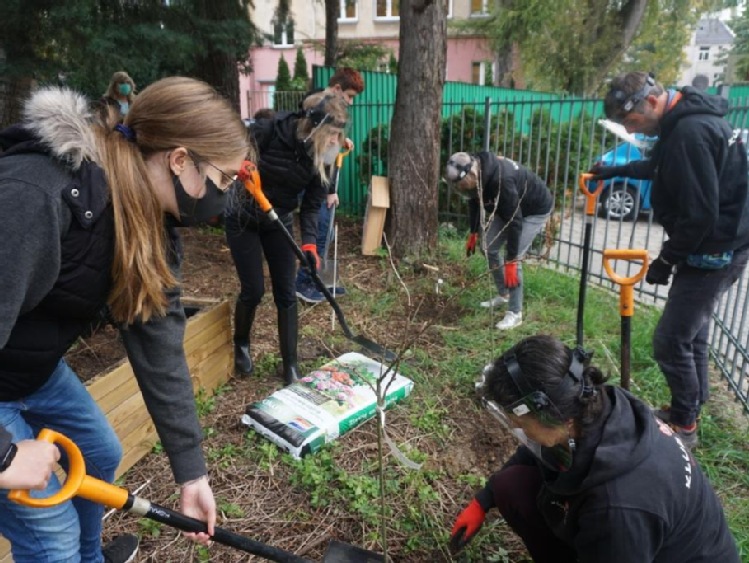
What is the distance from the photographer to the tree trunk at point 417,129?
5.49 m

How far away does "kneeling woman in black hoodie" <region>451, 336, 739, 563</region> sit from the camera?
4.55ft

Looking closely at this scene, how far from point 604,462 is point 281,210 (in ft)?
8.30

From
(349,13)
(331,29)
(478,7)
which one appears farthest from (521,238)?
(349,13)

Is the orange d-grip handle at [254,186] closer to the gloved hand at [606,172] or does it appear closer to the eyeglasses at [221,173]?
the eyeglasses at [221,173]

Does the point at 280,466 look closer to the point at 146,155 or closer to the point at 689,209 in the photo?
the point at 146,155

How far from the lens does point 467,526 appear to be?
209 centimetres

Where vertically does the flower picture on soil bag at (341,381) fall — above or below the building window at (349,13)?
below

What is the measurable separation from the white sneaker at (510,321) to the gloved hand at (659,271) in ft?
5.18

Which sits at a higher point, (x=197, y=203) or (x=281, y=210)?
(x=197, y=203)

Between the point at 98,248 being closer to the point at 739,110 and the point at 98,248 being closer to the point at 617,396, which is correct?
the point at 617,396

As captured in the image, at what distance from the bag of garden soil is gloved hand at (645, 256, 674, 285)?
143cm

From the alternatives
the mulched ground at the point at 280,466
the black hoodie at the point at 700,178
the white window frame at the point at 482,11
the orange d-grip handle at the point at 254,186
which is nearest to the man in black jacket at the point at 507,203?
the mulched ground at the point at 280,466

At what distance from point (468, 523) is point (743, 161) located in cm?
207

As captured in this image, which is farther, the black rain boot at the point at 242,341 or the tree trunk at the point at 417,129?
the tree trunk at the point at 417,129
